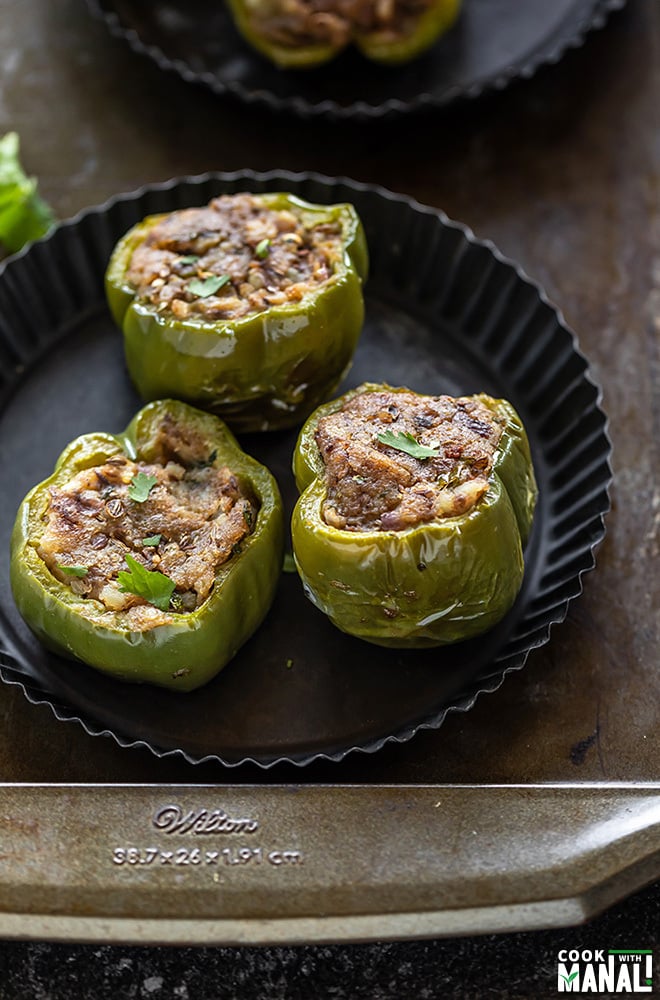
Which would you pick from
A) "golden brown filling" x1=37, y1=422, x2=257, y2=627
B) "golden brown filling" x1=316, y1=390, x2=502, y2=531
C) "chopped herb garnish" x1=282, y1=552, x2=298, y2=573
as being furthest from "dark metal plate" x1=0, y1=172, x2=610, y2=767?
"golden brown filling" x1=316, y1=390, x2=502, y2=531

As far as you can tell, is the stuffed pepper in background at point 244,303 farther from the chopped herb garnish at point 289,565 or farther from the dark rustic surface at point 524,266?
the dark rustic surface at point 524,266

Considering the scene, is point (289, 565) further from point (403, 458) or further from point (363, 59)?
point (363, 59)

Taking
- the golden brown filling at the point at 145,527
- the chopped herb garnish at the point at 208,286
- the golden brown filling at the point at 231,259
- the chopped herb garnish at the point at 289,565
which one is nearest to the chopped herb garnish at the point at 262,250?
the golden brown filling at the point at 231,259

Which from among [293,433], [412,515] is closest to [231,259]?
[293,433]

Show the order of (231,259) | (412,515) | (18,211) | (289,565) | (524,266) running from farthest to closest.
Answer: (524,266) → (18,211) → (231,259) → (289,565) → (412,515)

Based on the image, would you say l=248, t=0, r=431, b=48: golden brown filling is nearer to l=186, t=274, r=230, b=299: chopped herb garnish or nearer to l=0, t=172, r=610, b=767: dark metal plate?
l=0, t=172, r=610, b=767: dark metal plate

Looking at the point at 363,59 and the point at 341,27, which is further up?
the point at 341,27
